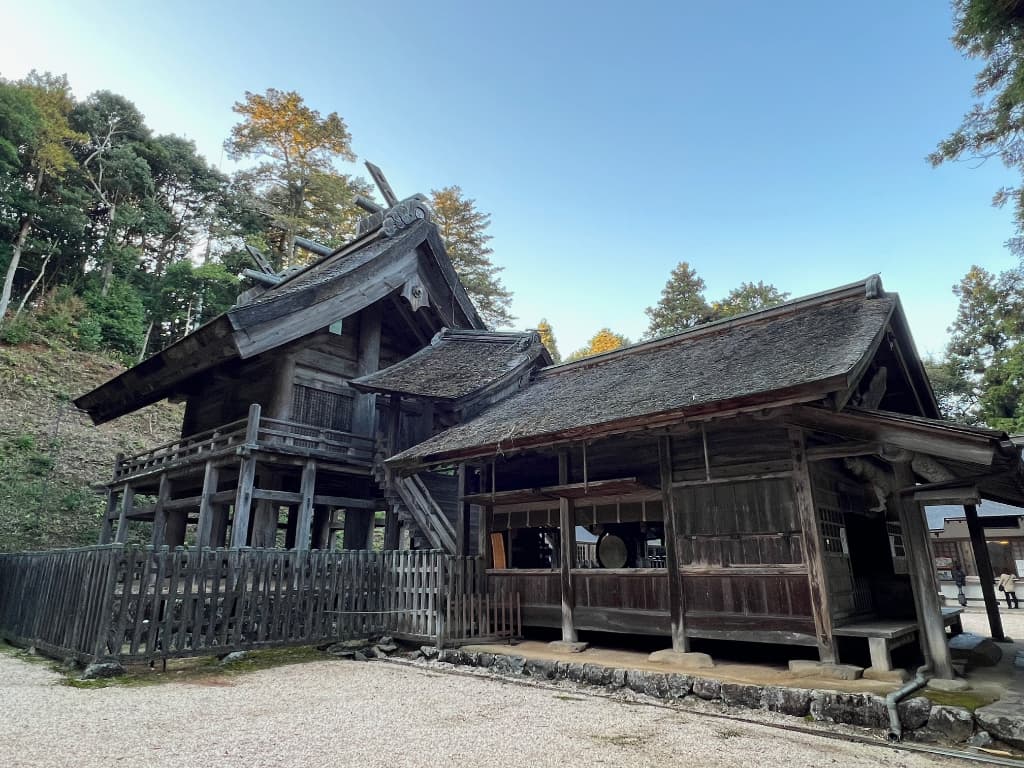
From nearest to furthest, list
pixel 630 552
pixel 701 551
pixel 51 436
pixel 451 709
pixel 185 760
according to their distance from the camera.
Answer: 1. pixel 185 760
2. pixel 451 709
3. pixel 701 551
4. pixel 630 552
5. pixel 51 436

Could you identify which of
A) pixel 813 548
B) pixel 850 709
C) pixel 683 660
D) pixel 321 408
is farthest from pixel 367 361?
pixel 850 709

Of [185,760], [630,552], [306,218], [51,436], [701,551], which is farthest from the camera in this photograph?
[306,218]

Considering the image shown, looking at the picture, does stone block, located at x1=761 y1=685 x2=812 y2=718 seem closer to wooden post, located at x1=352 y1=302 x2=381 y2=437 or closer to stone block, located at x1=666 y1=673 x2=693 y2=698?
stone block, located at x1=666 y1=673 x2=693 y2=698

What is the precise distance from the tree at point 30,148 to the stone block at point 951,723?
3422 centimetres

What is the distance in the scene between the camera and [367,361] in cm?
1634

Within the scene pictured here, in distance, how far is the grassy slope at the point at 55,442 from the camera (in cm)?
1845

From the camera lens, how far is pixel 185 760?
166 inches

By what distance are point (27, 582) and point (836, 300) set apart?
14.7 meters

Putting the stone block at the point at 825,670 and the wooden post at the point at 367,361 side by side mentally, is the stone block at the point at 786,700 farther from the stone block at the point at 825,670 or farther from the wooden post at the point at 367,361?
the wooden post at the point at 367,361

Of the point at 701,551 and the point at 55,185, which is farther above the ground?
the point at 55,185

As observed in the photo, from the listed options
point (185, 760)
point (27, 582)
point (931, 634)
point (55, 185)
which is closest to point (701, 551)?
point (931, 634)

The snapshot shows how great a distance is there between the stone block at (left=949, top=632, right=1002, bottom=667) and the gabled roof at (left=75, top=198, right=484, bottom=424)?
13.3 meters

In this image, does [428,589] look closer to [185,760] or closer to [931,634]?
[185,760]

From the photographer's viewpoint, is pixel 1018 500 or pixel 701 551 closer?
pixel 701 551
